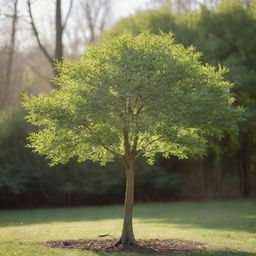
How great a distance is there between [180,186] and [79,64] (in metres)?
19.1

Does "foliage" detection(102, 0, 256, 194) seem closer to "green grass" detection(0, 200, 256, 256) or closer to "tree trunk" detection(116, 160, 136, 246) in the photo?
"green grass" detection(0, 200, 256, 256)

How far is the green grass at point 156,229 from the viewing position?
1038cm

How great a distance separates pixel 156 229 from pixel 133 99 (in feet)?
19.0

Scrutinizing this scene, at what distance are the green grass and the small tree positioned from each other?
216 centimetres

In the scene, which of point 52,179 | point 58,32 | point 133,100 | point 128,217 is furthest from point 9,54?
point 133,100

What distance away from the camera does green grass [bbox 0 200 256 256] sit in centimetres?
1038

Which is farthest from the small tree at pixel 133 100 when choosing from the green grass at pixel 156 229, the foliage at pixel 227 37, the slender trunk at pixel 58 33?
the slender trunk at pixel 58 33

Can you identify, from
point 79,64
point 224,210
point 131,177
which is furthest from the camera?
point 224,210

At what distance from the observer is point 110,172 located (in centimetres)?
2658

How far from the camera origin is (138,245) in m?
11.0

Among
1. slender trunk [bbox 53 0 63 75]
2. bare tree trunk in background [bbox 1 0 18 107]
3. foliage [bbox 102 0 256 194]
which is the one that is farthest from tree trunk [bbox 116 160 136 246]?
bare tree trunk in background [bbox 1 0 18 107]

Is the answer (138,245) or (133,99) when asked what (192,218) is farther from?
(133,99)

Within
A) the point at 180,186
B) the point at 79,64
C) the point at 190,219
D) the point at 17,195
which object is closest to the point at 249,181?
the point at 180,186

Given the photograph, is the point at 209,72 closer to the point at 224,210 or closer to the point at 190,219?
the point at 190,219
